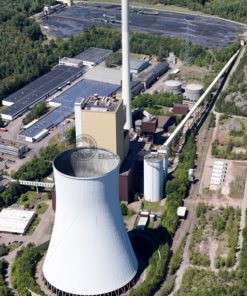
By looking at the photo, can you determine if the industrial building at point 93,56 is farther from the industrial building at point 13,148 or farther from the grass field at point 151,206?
the grass field at point 151,206

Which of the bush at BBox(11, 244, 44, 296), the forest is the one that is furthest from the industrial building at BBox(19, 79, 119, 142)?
the forest

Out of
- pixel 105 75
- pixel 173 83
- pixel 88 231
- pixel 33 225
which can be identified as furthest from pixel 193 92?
pixel 88 231

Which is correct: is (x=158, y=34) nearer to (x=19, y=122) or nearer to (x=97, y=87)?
(x=97, y=87)

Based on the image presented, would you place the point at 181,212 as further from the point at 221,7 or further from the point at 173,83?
the point at 221,7

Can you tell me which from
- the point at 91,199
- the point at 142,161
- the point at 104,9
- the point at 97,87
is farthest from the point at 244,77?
the point at 91,199

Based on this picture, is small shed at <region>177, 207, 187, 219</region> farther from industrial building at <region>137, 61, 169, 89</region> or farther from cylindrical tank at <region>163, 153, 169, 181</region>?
industrial building at <region>137, 61, 169, 89</region>

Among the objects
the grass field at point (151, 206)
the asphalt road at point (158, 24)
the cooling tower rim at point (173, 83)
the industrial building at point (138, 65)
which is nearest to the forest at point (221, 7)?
the asphalt road at point (158, 24)
